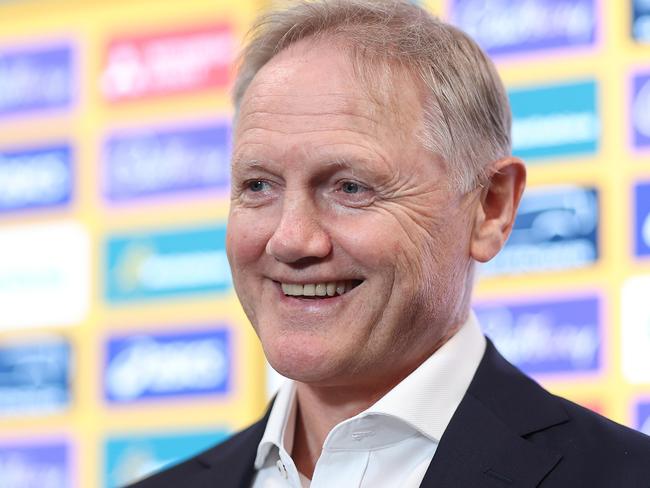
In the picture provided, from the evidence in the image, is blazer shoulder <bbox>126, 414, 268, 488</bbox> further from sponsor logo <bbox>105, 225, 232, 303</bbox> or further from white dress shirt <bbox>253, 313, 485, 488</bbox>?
sponsor logo <bbox>105, 225, 232, 303</bbox>

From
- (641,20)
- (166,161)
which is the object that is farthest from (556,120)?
(166,161)

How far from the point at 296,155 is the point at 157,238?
186 centimetres

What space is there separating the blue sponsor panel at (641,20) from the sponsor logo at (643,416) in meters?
0.87

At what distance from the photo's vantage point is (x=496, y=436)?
4.88 ft

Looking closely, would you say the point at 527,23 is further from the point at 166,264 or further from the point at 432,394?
the point at 432,394

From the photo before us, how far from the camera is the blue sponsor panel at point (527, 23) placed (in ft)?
9.16

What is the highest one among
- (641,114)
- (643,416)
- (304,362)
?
(641,114)

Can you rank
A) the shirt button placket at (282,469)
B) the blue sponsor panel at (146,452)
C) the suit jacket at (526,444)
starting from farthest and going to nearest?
the blue sponsor panel at (146,452) → the shirt button placket at (282,469) → the suit jacket at (526,444)

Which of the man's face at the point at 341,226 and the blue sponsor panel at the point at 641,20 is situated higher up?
the blue sponsor panel at the point at 641,20

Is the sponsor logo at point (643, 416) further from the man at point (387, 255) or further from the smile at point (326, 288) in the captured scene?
the smile at point (326, 288)

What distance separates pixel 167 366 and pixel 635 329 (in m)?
1.31

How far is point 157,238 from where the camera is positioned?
3.29 metres

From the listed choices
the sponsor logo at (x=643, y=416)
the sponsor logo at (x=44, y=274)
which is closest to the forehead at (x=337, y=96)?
the sponsor logo at (x=643, y=416)

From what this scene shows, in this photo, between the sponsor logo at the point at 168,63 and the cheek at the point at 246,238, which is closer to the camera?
the cheek at the point at 246,238
